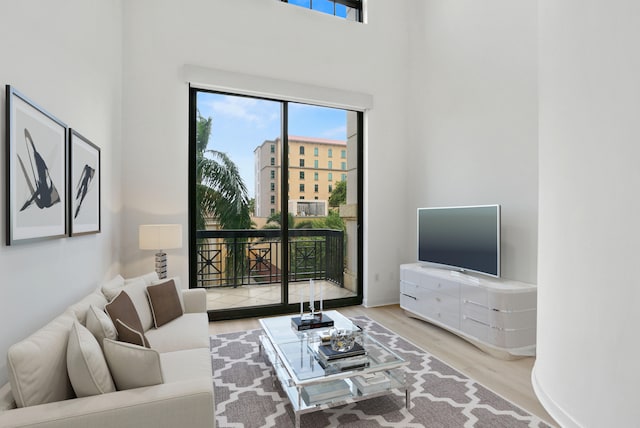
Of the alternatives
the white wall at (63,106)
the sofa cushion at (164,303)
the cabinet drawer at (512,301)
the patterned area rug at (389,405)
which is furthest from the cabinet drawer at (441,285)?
the white wall at (63,106)

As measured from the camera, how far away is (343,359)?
2.07 m

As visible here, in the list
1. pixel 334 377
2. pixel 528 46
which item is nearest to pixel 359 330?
pixel 334 377

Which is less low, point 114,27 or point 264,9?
point 264,9

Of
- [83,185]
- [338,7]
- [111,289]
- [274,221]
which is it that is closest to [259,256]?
[274,221]

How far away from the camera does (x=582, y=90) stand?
1842mm

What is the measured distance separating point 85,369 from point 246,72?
11.1 feet

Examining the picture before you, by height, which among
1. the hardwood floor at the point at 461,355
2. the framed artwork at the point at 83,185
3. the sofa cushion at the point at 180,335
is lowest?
the hardwood floor at the point at 461,355

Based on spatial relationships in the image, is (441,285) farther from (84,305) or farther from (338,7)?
(338,7)

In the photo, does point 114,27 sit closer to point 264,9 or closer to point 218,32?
point 218,32

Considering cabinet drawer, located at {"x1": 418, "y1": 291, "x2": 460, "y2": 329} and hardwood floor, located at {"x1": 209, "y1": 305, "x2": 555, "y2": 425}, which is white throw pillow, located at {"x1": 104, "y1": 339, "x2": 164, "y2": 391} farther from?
cabinet drawer, located at {"x1": 418, "y1": 291, "x2": 460, "y2": 329}

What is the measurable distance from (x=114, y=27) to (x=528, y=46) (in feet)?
12.6

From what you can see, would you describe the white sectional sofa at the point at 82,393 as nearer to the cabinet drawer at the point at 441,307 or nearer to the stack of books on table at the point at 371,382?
the stack of books on table at the point at 371,382

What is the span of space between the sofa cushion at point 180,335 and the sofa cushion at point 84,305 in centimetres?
39

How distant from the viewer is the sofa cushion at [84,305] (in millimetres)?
1758
